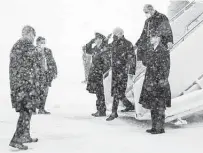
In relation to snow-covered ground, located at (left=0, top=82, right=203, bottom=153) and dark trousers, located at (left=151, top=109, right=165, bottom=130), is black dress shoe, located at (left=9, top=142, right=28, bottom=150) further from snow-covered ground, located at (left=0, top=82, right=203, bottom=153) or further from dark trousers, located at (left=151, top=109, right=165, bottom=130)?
dark trousers, located at (left=151, top=109, right=165, bottom=130)

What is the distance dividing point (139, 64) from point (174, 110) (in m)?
2.44

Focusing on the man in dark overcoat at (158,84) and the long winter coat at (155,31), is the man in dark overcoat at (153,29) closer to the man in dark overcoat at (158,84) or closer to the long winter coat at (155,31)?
the long winter coat at (155,31)

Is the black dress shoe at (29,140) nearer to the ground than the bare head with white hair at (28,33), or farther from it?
nearer to the ground

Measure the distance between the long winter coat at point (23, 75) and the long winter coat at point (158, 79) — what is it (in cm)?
218

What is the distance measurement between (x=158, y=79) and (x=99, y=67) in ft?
7.50

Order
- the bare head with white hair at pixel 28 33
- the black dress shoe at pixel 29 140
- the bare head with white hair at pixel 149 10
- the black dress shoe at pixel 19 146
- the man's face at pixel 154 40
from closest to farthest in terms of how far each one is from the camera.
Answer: the black dress shoe at pixel 19 146 → the bare head with white hair at pixel 28 33 → the black dress shoe at pixel 29 140 → the man's face at pixel 154 40 → the bare head with white hair at pixel 149 10

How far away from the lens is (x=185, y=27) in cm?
1069

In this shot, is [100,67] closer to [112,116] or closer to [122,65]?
[122,65]

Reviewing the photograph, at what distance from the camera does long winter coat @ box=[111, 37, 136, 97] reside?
9.10 meters

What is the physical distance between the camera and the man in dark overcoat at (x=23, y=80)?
6457mm

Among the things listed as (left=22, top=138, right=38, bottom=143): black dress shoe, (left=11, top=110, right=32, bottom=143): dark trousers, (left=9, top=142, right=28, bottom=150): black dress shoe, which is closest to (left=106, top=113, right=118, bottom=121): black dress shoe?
(left=22, top=138, right=38, bottom=143): black dress shoe


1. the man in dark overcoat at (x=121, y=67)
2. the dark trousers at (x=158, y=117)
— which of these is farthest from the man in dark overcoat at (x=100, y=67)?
the dark trousers at (x=158, y=117)

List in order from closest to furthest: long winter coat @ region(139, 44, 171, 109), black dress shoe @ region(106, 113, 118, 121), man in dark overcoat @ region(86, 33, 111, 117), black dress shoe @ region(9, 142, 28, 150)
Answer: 1. black dress shoe @ region(9, 142, 28, 150)
2. long winter coat @ region(139, 44, 171, 109)
3. black dress shoe @ region(106, 113, 118, 121)
4. man in dark overcoat @ region(86, 33, 111, 117)

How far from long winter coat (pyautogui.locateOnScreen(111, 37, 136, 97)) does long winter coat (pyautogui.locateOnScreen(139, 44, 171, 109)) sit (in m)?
1.32
